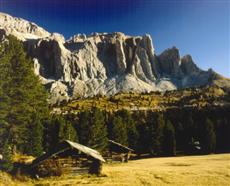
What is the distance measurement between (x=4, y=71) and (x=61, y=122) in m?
24.8

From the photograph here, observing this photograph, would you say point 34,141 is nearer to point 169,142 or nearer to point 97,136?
point 97,136

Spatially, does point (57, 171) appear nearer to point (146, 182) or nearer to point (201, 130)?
point (146, 182)

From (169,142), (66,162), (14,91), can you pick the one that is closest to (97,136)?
(169,142)

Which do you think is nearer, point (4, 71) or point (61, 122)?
point (4, 71)

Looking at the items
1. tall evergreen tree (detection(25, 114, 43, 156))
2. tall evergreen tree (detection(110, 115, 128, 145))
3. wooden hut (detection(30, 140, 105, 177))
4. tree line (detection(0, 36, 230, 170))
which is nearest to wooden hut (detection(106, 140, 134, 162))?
tree line (detection(0, 36, 230, 170))

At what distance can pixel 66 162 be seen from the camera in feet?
106

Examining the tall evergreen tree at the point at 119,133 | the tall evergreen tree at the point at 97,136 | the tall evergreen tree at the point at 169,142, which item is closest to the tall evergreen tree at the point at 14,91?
the tall evergreen tree at the point at 97,136

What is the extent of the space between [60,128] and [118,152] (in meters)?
12.5

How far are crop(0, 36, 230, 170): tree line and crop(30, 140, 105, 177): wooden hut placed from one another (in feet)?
4.18

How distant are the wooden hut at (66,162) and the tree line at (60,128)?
1273 millimetres

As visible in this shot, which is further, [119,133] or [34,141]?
[119,133]

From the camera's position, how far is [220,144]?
79188 mm

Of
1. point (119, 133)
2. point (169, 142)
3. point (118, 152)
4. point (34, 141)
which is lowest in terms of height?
point (118, 152)

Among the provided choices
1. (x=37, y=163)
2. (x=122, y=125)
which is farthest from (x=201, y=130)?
(x=37, y=163)
